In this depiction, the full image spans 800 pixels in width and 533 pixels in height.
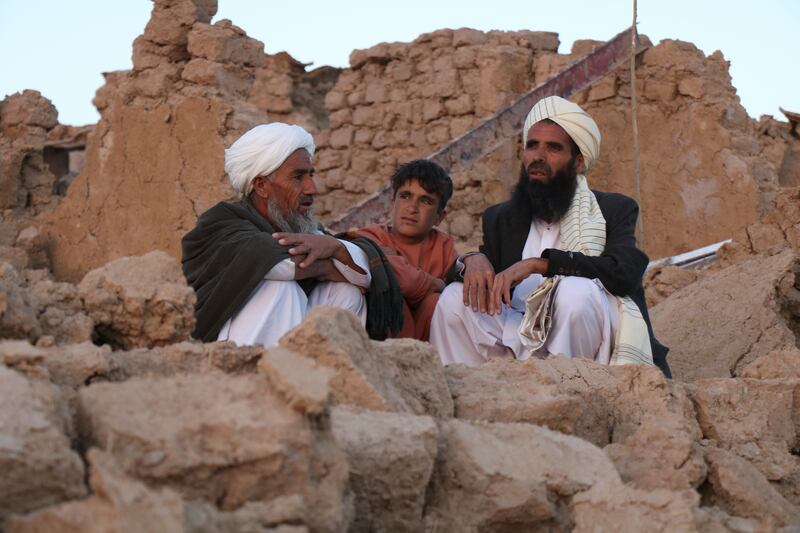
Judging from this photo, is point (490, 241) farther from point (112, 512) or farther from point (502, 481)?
point (112, 512)

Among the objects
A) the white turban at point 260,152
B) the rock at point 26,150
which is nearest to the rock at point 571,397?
the white turban at point 260,152

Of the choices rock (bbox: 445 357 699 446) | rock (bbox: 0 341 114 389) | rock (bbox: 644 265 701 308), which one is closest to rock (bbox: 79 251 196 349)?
rock (bbox: 0 341 114 389)

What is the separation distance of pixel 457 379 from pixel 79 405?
143 cm

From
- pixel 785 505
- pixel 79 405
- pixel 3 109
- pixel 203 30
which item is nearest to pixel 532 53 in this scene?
pixel 203 30

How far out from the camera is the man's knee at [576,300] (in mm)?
4703

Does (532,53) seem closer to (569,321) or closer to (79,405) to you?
(569,321)

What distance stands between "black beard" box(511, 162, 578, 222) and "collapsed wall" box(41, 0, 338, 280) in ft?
10.4

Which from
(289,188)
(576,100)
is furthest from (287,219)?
(576,100)

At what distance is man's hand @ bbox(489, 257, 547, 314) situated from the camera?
15.6 ft

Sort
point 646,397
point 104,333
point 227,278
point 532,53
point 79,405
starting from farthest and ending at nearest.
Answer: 1. point 532,53
2. point 227,278
3. point 646,397
4. point 104,333
5. point 79,405

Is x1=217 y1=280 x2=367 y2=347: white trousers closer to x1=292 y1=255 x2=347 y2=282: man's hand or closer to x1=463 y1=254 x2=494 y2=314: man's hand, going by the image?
x1=292 y1=255 x2=347 y2=282: man's hand

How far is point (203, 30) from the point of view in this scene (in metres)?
8.30

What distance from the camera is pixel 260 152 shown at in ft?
16.9

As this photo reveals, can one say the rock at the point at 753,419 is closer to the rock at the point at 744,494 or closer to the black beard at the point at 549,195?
the rock at the point at 744,494
